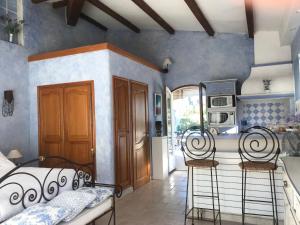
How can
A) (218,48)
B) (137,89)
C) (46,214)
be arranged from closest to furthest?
(46,214)
(137,89)
(218,48)

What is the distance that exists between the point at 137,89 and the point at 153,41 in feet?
7.09

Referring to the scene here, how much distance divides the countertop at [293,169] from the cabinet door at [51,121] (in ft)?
12.0

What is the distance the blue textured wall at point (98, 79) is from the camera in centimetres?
425

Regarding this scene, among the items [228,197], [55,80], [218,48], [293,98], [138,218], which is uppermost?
[218,48]

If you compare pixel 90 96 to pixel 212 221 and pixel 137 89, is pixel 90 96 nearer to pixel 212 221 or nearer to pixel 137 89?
pixel 137 89

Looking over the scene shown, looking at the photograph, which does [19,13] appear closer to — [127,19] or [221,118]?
[127,19]

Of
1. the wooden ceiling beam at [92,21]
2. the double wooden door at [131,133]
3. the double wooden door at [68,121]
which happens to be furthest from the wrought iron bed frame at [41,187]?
the wooden ceiling beam at [92,21]

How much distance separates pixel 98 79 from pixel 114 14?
7.40 feet

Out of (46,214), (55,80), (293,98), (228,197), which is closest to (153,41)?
(55,80)

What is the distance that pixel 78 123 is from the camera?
14.7ft

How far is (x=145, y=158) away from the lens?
18.3 feet

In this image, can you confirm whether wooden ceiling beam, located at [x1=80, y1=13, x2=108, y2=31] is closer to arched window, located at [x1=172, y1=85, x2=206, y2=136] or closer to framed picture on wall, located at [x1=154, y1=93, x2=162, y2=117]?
framed picture on wall, located at [x1=154, y1=93, x2=162, y2=117]

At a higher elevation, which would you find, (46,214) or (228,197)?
(46,214)

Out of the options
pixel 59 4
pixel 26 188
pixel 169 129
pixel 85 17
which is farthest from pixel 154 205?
pixel 85 17
